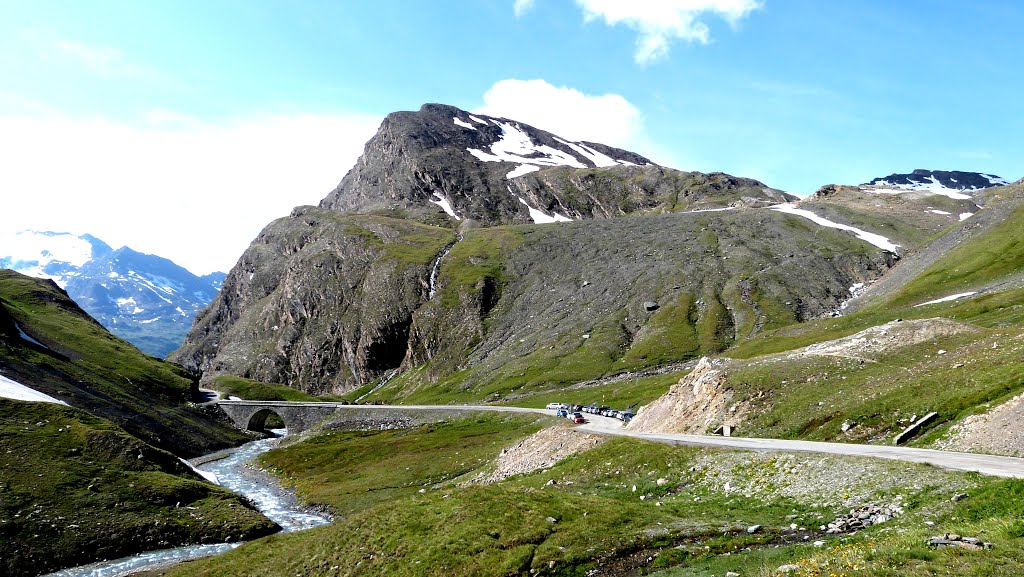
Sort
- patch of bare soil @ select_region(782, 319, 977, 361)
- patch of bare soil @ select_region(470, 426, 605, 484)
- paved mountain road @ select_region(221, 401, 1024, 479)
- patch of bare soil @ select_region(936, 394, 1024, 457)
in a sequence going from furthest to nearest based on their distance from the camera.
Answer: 1. patch of bare soil @ select_region(782, 319, 977, 361)
2. patch of bare soil @ select_region(470, 426, 605, 484)
3. patch of bare soil @ select_region(936, 394, 1024, 457)
4. paved mountain road @ select_region(221, 401, 1024, 479)

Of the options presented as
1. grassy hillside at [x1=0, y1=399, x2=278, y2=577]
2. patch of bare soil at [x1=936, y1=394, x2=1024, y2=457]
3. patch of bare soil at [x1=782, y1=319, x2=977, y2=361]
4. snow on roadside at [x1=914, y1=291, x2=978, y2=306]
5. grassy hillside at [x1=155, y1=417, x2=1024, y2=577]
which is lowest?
grassy hillside at [x1=0, y1=399, x2=278, y2=577]

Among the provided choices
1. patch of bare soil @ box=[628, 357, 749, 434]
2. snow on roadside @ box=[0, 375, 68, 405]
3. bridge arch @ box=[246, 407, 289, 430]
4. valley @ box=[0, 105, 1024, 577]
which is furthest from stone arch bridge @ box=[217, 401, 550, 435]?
patch of bare soil @ box=[628, 357, 749, 434]

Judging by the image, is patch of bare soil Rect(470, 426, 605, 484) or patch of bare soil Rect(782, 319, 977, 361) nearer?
patch of bare soil Rect(470, 426, 605, 484)

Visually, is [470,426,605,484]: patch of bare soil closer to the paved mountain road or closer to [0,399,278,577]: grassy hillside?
the paved mountain road

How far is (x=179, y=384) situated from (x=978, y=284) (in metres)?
192

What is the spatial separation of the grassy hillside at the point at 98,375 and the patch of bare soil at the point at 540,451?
70.1 metres

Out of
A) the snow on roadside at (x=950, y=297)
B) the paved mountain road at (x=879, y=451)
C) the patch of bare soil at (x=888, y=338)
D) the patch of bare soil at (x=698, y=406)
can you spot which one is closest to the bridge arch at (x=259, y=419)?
the patch of bare soil at (x=698, y=406)

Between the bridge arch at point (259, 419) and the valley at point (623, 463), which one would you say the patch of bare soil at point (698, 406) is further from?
the bridge arch at point (259, 419)

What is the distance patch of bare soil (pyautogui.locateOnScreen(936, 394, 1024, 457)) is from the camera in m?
30.2

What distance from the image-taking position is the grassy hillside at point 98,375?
92312 mm

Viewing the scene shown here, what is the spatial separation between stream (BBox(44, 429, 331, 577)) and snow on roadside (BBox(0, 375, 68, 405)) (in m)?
26.1

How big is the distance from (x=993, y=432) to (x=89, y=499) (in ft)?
240

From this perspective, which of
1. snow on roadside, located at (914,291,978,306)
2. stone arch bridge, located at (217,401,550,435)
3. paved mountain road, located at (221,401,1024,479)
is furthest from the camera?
stone arch bridge, located at (217,401,550,435)

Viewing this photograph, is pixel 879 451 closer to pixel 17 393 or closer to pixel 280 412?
pixel 17 393
